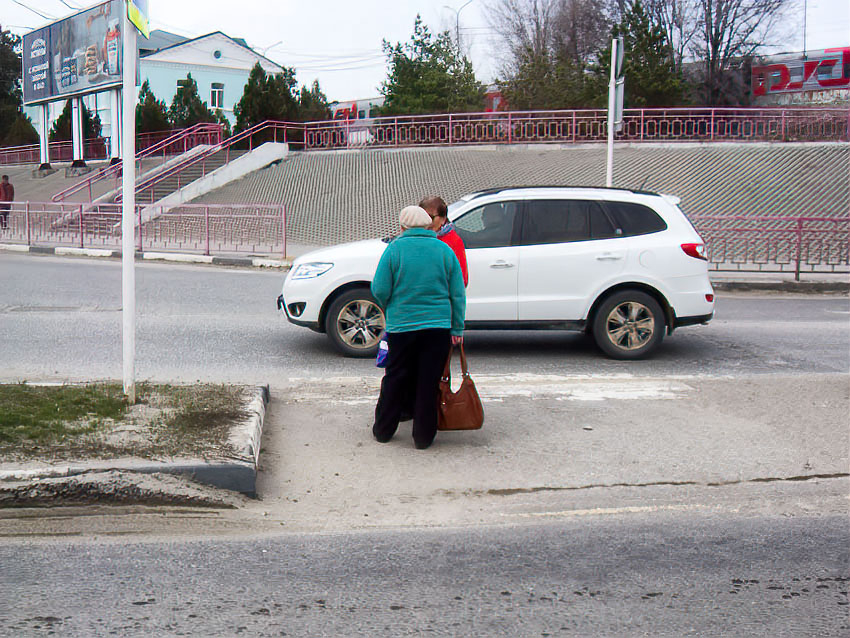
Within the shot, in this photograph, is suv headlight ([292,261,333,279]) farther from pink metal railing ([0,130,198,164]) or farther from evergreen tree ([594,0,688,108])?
pink metal railing ([0,130,198,164])

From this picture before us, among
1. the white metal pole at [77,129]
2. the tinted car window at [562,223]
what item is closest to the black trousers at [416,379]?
the tinted car window at [562,223]

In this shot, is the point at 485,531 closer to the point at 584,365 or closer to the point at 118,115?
the point at 584,365

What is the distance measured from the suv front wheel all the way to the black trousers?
3.50 m

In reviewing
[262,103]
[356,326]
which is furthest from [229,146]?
[356,326]

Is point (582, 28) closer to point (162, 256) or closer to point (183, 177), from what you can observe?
point (183, 177)

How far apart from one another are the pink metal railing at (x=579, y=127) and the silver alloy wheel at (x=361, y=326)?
22.8 metres

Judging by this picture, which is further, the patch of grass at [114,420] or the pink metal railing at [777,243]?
the pink metal railing at [777,243]

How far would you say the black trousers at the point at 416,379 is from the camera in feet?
18.8

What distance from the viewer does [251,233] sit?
19812 millimetres

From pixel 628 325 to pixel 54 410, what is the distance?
5.55 metres

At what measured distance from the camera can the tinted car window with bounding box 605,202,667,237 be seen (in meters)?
8.98

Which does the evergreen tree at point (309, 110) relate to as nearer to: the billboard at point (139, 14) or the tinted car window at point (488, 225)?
the tinted car window at point (488, 225)

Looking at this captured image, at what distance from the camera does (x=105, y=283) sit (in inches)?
571

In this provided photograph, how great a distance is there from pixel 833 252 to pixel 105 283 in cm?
1329
